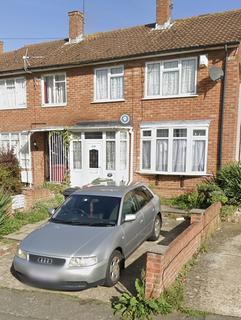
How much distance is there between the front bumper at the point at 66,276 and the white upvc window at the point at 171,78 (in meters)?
8.25

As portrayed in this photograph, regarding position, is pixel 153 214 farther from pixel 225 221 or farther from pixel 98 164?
pixel 98 164

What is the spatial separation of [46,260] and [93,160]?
832cm

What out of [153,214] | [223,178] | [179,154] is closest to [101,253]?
[153,214]

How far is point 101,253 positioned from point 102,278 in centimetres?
38

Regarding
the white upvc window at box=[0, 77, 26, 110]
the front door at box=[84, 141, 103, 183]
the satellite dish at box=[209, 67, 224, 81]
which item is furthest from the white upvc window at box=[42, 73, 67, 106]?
the satellite dish at box=[209, 67, 224, 81]

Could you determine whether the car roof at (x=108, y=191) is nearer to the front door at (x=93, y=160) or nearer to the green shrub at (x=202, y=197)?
the green shrub at (x=202, y=197)

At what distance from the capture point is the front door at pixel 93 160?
12781mm

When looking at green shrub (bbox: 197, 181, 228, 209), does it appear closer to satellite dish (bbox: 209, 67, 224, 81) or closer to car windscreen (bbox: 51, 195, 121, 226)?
satellite dish (bbox: 209, 67, 224, 81)

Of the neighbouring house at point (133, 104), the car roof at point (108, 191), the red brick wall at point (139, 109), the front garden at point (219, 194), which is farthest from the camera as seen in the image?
the neighbouring house at point (133, 104)

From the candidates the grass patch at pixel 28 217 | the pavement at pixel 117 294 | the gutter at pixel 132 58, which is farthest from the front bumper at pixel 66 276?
the gutter at pixel 132 58

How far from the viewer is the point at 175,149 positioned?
11648mm

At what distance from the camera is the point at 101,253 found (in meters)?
4.86

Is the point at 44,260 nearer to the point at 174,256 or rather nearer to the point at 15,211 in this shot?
the point at 174,256

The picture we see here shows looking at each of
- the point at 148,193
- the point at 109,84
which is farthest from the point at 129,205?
the point at 109,84
